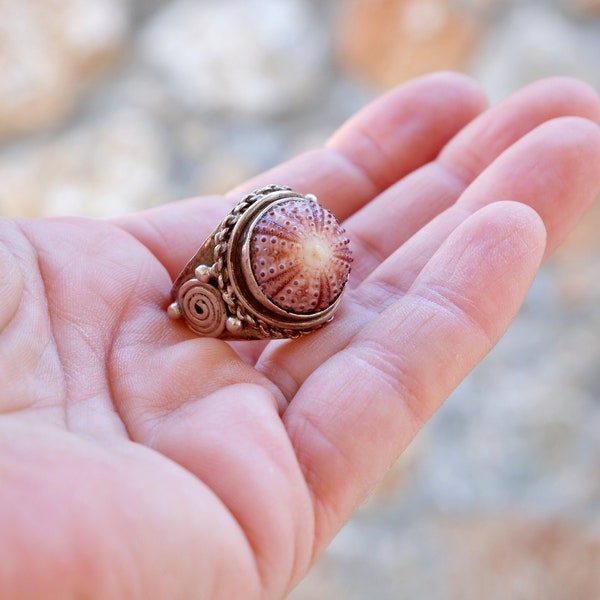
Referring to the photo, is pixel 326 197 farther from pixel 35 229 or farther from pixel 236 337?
pixel 35 229

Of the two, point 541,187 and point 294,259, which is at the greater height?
point 541,187

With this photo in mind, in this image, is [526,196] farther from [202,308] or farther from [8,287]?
[8,287]

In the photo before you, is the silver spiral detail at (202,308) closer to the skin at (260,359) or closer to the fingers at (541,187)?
the skin at (260,359)

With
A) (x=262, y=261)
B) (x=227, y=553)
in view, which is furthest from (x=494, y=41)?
(x=227, y=553)

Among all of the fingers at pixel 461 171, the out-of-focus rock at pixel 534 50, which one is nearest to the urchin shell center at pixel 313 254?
the fingers at pixel 461 171

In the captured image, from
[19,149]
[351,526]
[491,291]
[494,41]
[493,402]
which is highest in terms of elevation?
[494,41]

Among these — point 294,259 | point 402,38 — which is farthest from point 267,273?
point 402,38

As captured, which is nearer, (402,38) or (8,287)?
(8,287)
